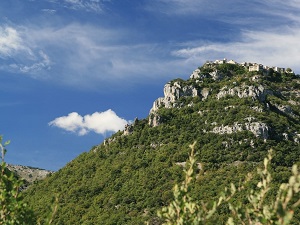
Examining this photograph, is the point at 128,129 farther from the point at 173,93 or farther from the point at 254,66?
the point at 254,66

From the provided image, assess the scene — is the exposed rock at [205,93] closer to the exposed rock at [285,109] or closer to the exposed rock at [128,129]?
the exposed rock at [285,109]

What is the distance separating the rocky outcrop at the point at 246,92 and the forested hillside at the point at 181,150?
1.13ft

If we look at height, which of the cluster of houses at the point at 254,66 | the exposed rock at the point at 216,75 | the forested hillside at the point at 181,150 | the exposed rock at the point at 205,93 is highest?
the cluster of houses at the point at 254,66

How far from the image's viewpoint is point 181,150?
447 ft

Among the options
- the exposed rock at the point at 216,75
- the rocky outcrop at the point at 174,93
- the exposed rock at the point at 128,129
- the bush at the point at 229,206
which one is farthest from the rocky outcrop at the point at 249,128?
the bush at the point at 229,206

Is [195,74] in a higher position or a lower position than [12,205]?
higher

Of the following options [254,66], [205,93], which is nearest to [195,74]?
[205,93]

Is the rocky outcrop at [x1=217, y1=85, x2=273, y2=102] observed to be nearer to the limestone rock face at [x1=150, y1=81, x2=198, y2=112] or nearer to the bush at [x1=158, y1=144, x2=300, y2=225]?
the limestone rock face at [x1=150, y1=81, x2=198, y2=112]

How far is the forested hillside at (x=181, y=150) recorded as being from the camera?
117 metres

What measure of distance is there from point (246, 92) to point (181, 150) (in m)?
34.7

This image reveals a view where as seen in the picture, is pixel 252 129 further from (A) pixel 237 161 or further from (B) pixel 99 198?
(B) pixel 99 198

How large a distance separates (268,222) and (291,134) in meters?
140

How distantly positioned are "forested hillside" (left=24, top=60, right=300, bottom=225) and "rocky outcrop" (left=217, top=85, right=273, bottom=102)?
1.13ft

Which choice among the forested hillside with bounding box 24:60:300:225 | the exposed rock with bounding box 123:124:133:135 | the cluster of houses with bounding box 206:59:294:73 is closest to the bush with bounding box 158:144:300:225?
the forested hillside with bounding box 24:60:300:225
